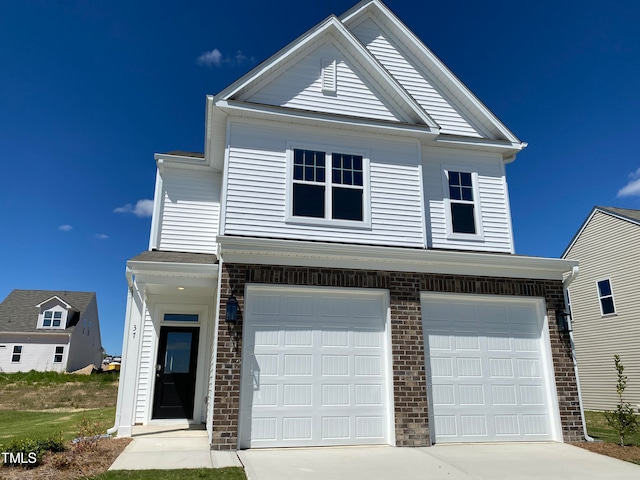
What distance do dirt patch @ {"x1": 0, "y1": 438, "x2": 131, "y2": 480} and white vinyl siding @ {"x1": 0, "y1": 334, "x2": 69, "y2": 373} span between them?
28.8 m

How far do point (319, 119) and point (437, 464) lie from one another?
22.9 feet

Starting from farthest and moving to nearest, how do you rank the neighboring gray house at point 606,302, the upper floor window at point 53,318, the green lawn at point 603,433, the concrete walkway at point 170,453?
the upper floor window at point 53,318, the neighboring gray house at point 606,302, the green lawn at point 603,433, the concrete walkway at point 170,453

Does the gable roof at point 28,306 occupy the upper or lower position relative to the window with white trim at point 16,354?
upper

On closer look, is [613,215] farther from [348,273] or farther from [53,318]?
[53,318]

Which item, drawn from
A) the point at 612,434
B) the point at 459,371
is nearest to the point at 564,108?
the point at 612,434

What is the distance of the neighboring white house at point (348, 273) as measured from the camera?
792cm

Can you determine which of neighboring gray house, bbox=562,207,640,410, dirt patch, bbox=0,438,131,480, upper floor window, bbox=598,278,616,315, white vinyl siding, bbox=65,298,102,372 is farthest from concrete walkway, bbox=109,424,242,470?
white vinyl siding, bbox=65,298,102,372

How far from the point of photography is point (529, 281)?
9.25m

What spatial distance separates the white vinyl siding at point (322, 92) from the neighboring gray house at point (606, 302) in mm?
12371

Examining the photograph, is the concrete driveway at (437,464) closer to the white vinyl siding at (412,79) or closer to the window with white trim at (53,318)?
the white vinyl siding at (412,79)

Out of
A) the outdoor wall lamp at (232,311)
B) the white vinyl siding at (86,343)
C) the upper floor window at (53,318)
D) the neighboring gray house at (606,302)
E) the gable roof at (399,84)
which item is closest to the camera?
the outdoor wall lamp at (232,311)

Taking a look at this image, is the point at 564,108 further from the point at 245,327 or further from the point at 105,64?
the point at 105,64

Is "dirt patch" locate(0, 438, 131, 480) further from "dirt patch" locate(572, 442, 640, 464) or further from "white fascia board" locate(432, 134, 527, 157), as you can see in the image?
"white fascia board" locate(432, 134, 527, 157)

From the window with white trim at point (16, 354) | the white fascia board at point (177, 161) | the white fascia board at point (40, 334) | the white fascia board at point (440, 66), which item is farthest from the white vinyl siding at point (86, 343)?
the white fascia board at point (440, 66)
